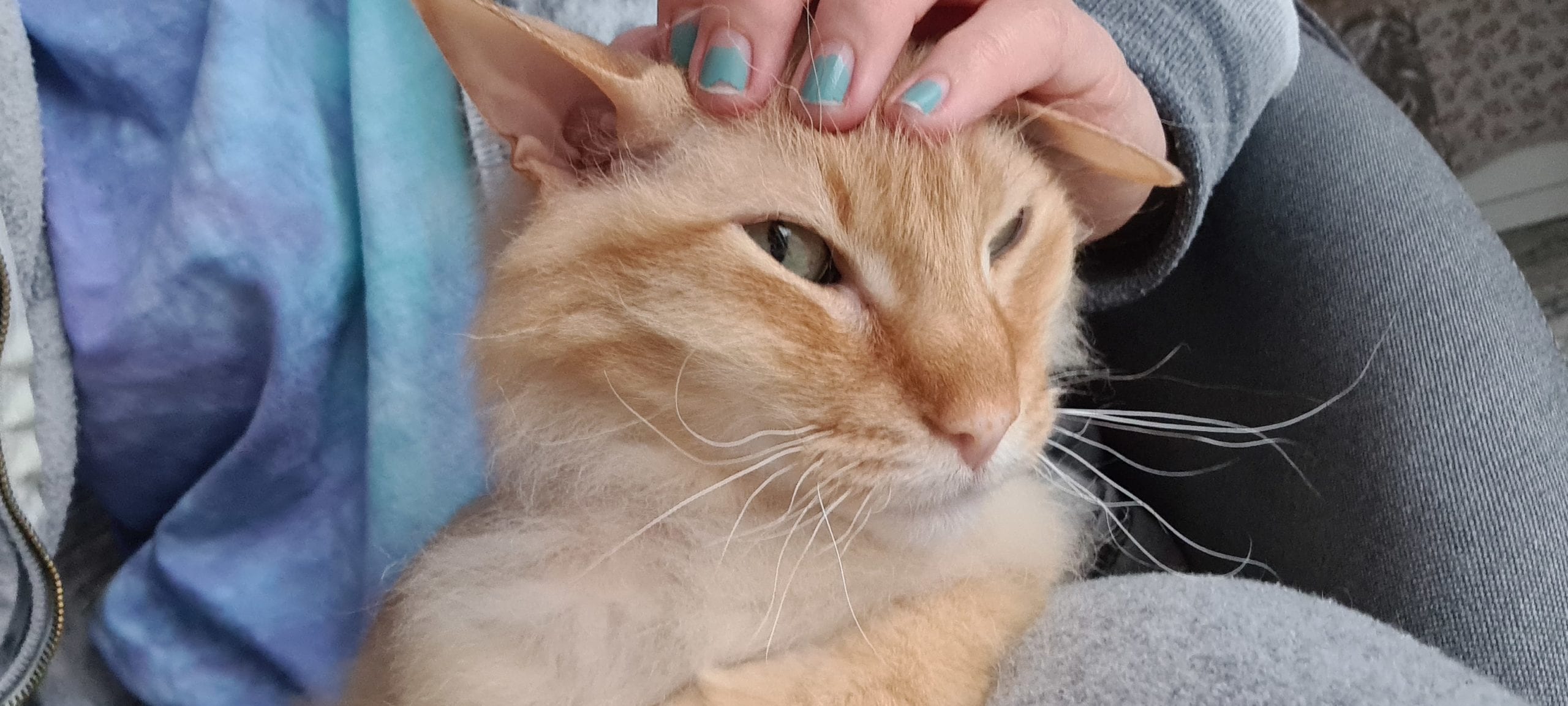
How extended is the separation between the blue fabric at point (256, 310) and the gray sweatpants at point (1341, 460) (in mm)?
86

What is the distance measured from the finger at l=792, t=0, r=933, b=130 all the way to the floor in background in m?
1.81

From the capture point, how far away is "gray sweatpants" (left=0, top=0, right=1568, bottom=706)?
62cm

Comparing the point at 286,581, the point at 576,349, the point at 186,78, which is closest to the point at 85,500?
the point at 286,581

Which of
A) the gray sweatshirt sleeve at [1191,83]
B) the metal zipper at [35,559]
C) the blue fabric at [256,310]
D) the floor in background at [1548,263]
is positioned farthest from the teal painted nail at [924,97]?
the floor in background at [1548,263]

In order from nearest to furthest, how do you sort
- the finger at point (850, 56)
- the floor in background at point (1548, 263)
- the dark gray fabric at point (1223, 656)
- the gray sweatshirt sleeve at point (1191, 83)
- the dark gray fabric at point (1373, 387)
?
the dark gray fabric at point (1223, 656) → the finger at point (850, 56) → the dark gray fabric at point (1373, 387) → the gray sweatshirt sleeve at point (1191, 83) → the floor in background at point (1548, 263)

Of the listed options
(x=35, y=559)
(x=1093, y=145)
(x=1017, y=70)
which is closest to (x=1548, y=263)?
(x=1093, y=145)

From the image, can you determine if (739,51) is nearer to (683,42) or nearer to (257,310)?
(683,42)

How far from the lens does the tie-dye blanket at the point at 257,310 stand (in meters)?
0.88

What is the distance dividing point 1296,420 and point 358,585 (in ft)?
3.56

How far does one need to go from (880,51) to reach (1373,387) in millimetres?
643

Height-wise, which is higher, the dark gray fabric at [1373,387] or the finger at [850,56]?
the finger at [850,56]

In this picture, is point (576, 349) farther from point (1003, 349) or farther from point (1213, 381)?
point (1213, 381)

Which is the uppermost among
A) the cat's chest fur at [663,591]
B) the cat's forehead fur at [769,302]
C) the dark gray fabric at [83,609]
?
the cat's forehead fur at [769,302]

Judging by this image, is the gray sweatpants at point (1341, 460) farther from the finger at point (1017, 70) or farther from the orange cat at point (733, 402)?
the finger at point (1017, 70)
